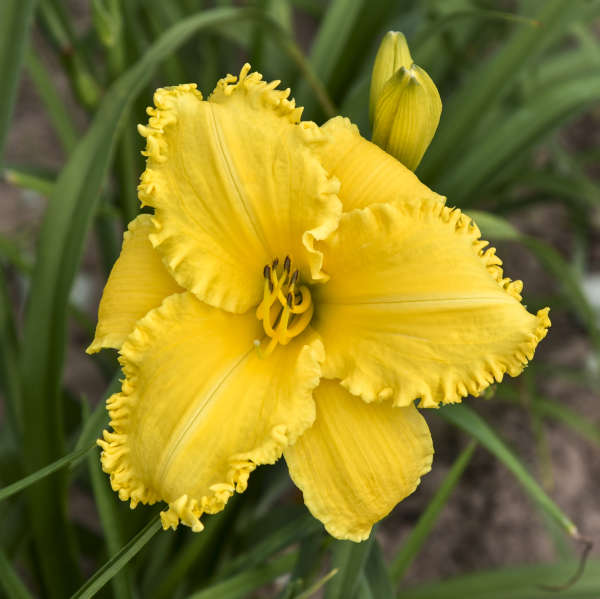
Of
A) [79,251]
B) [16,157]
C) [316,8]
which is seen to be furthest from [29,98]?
[79,251]

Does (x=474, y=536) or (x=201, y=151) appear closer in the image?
(x=201, y=151)

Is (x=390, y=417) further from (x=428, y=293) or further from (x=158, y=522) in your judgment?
(x=158, y=522)

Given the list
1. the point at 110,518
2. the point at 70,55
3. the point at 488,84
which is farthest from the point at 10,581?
the point at 488,84

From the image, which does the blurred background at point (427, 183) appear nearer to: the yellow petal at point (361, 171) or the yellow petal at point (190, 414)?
the yellow petal at point (190, 414)

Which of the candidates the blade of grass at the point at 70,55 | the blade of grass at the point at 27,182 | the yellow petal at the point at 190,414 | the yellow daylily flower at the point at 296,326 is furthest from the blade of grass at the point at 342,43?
the yellow petal at the point at 190,414

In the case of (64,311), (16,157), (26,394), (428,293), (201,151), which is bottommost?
(16,157)

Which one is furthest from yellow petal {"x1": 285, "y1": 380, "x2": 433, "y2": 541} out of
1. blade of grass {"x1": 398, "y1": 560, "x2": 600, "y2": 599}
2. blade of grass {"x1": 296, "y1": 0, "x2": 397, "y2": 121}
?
blade of grass {"x1": 296, "y1": 0, "x2": 397, "y2": 121}

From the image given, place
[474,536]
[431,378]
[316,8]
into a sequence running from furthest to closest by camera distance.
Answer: [316,8] → [474,536] → [431,378]

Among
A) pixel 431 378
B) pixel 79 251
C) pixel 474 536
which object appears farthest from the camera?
pixel 474 536
